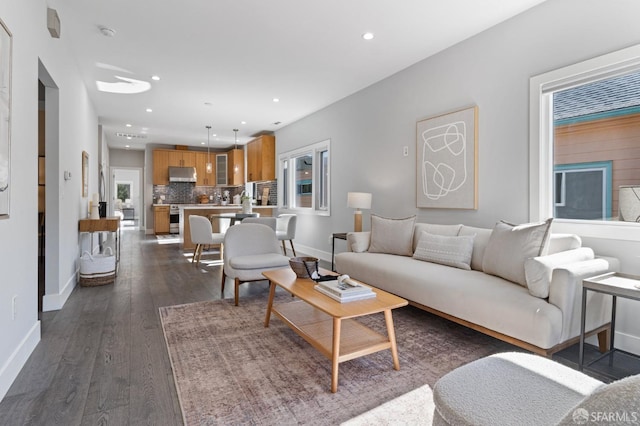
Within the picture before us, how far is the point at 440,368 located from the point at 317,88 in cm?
421

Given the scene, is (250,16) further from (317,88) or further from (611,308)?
Result: (611,308)

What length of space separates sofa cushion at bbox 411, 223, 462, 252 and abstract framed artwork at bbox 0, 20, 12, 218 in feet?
11.1

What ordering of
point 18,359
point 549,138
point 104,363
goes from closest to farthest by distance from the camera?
point 18,359
point 104,363
point 549,138

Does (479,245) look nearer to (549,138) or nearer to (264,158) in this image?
(549,138)

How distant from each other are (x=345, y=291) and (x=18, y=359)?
2.07m

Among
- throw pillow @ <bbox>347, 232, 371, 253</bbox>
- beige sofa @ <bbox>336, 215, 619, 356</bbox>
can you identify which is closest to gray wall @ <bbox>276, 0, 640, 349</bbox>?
beige sofa @ <bbox>336, 215, 619, 356</bbox>

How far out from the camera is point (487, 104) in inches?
132

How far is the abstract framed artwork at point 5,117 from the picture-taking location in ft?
6.12

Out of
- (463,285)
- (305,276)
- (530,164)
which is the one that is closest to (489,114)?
(530,164)

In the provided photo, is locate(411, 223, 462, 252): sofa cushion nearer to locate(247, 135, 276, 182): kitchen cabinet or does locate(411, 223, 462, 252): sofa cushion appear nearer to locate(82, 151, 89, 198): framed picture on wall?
locate(82, 151, 89, 198): framed picture on wall

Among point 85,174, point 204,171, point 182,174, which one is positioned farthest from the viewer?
point 204,171

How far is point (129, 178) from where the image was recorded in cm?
1675

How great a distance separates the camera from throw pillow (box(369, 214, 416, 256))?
3.73 m

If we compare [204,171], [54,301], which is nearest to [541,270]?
[54,301]
